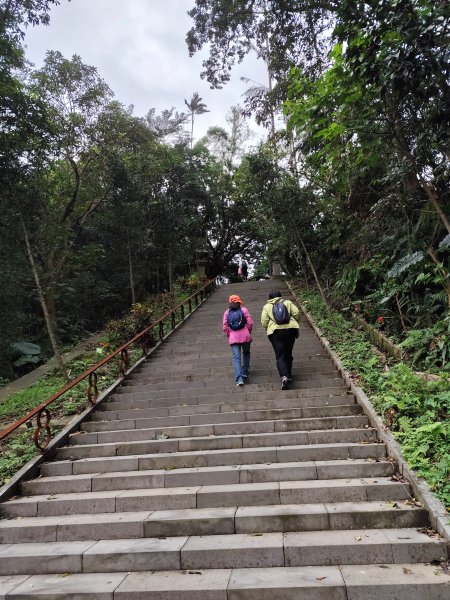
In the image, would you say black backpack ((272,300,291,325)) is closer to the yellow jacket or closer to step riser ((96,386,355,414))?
the yellow jacket

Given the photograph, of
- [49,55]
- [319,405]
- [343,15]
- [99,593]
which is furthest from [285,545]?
[49,55]

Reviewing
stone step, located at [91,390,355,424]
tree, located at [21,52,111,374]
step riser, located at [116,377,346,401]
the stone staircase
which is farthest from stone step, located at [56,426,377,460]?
tree, located at [21,52,111,374]

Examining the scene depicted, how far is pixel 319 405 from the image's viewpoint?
5938 millimetres

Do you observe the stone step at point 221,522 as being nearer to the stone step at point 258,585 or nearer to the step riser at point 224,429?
the stone step at point 258,585

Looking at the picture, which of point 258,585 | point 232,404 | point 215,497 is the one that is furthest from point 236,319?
point 258,585

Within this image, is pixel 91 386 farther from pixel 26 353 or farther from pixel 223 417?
pixel 26 353

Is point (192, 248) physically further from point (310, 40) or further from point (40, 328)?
point (310, 40)

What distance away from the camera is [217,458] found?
496cm

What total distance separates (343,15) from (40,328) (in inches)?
578

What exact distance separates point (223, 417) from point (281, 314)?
6.02ft

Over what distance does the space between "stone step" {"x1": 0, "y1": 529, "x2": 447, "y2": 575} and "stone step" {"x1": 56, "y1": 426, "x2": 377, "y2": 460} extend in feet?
5.00

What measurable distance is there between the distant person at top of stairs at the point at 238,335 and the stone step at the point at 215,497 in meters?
2.73

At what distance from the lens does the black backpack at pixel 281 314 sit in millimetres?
6598

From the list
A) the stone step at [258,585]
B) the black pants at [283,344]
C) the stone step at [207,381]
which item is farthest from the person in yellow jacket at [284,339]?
Result: the stone step at [258,585]
